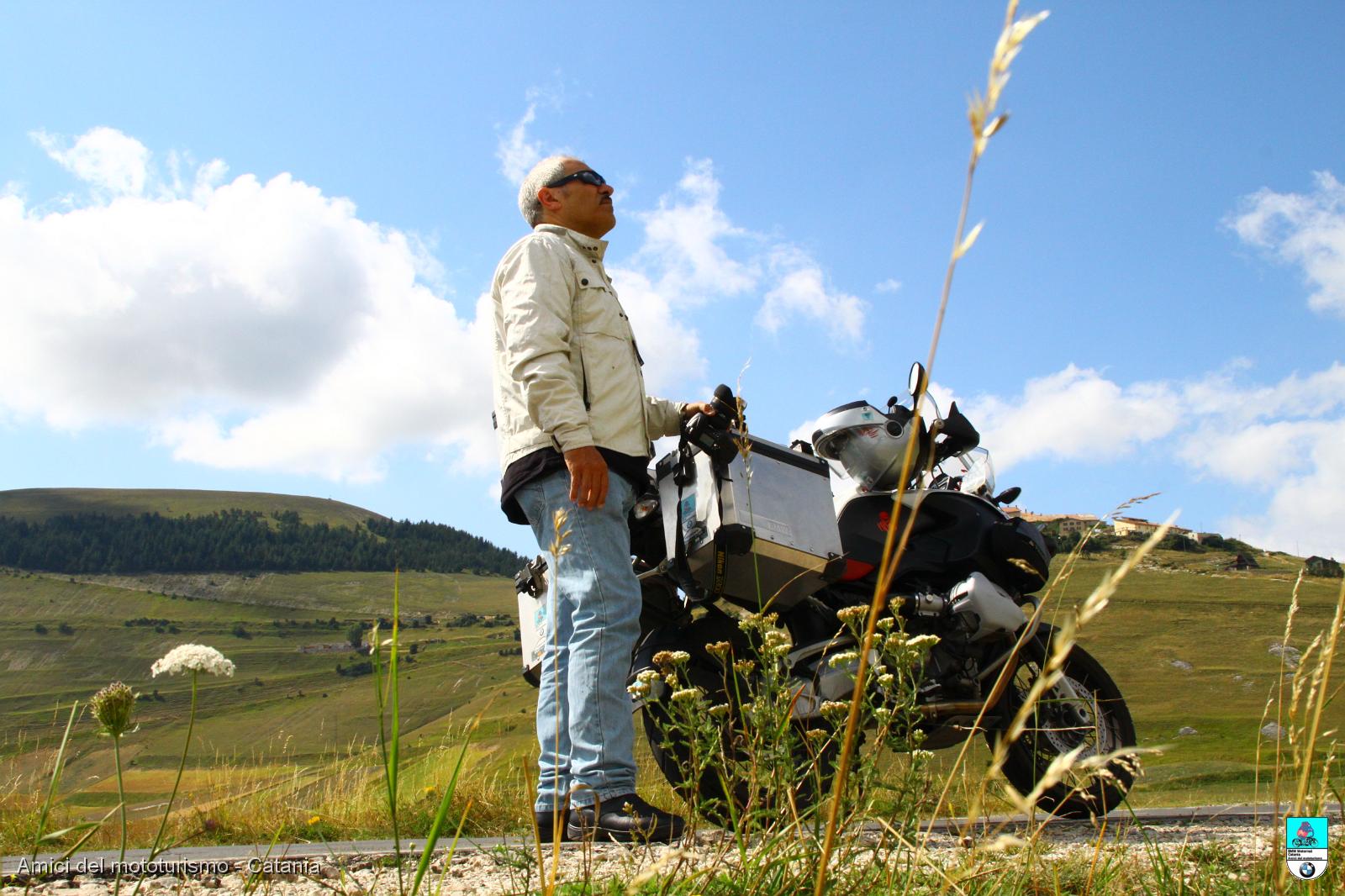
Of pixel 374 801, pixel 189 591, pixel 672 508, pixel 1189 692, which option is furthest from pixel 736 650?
pixel 189 591

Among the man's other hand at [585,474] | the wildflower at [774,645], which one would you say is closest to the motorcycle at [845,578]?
the man's other hand at [585,474]

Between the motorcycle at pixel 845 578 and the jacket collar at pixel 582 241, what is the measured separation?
78 centimetres

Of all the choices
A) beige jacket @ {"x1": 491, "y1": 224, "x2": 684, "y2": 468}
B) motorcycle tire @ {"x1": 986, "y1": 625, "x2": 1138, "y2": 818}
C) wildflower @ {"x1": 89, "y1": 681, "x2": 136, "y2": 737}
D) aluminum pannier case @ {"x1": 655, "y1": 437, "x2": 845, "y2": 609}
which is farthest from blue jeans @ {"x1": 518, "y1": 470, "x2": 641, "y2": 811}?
motorcycle tire @ {"x1": 986, "y1": 625, "x2": 1138, "y2": 818}

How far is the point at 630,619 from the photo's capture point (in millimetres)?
3359

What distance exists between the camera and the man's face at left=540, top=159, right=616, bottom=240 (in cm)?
396

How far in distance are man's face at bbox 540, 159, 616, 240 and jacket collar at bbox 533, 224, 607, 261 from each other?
0.13 feet

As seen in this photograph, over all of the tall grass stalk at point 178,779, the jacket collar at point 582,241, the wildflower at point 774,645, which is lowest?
the tall grass stalk at point 178,779

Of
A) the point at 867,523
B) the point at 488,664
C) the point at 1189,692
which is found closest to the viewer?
the point at 867,523

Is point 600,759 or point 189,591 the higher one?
point 189,591

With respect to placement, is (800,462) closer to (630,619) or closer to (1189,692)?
(630,619)

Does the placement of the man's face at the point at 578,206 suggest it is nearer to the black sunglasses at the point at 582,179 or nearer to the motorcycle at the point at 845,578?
the black sunglasses at the point at 582,179

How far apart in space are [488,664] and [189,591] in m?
97.7

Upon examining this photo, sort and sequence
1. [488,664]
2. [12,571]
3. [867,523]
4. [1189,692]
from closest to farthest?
[867,523], [1189,692], [488,664], [12,571]

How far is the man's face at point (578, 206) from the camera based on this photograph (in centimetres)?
396
